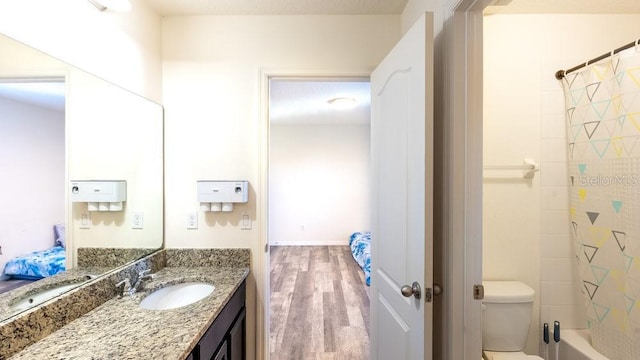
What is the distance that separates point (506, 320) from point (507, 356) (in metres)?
0.19

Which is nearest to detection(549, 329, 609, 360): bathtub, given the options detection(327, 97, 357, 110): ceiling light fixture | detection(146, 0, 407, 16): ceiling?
detection(146, 0, 407, 16): ceiling

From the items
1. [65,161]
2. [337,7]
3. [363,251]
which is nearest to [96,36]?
[65,161]

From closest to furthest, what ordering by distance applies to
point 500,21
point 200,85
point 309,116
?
point 500,21
point 200,85
point 309,116

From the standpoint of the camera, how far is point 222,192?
1.69 metres

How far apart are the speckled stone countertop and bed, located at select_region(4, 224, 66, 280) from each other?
0.23m

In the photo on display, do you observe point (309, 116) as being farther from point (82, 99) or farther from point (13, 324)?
point (13, 324)

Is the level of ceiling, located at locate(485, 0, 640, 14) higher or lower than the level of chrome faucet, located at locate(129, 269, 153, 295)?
higher

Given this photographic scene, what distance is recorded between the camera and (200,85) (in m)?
1.77

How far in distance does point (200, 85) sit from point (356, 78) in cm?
106

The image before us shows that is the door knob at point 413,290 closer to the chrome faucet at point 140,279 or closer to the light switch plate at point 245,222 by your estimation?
the light switch plate at point 245,222

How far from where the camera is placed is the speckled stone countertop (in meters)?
0.87

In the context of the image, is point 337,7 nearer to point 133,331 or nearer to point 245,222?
point 245,222

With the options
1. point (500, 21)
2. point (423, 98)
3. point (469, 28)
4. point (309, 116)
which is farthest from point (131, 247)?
point (309, 116)

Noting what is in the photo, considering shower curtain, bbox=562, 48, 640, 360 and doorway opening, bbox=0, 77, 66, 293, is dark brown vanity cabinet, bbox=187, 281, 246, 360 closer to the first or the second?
doorway opening, bbox=0, 77, 66, 293
